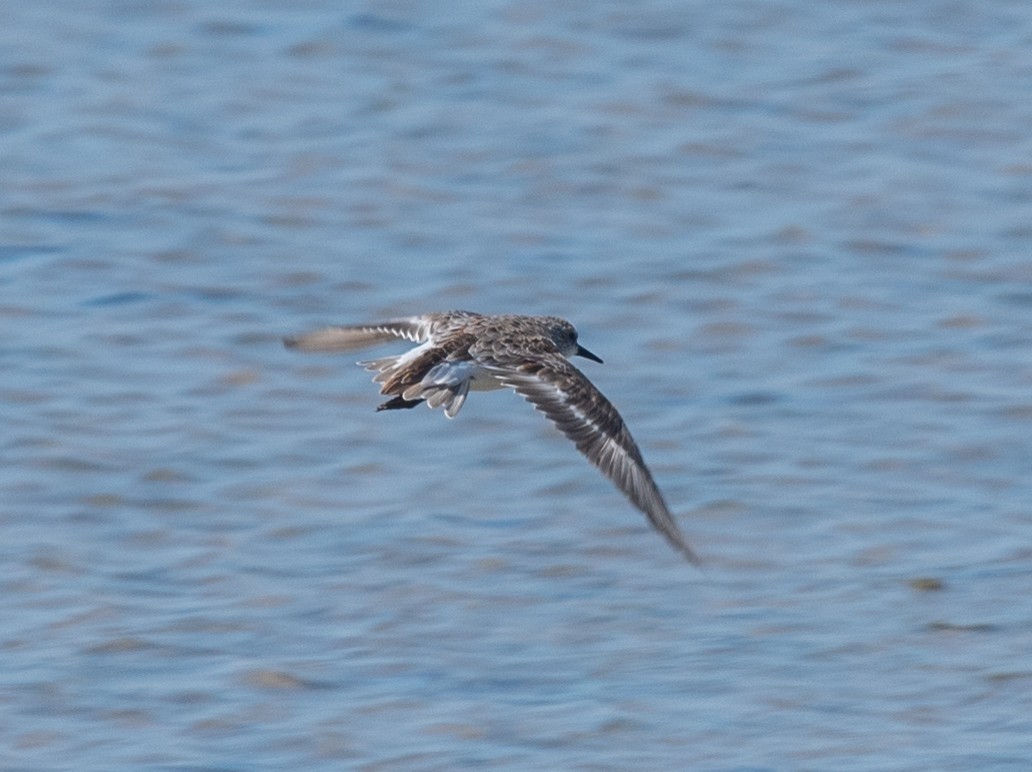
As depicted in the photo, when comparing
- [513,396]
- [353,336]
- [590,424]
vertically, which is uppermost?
[590,424]

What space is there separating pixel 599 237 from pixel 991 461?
2.67 metres

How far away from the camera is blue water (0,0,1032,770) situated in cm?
654

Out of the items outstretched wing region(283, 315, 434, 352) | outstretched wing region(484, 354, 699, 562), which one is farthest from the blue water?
outstretched wing region(484, 354, 699, 562)

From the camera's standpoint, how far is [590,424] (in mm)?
5801

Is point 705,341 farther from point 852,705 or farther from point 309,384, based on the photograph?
point 852,705

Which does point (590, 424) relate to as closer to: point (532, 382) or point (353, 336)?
point (532, 382)

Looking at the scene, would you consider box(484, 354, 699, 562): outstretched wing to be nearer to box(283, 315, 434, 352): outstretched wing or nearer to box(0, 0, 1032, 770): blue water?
box(0, 0, 1032, 770): blue water

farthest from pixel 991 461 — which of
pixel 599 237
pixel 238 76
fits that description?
pixel 238 76

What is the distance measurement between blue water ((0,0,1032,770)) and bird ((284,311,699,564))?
0.96 metres

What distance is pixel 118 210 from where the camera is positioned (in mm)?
10531

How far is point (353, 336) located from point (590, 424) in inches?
63.5

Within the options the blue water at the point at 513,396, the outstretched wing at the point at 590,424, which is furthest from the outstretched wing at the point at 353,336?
the outstretched wing at the point at 590,424

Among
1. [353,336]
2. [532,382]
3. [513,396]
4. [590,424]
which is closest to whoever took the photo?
[590,424]

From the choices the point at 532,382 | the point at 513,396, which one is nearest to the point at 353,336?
the point at 532,382
